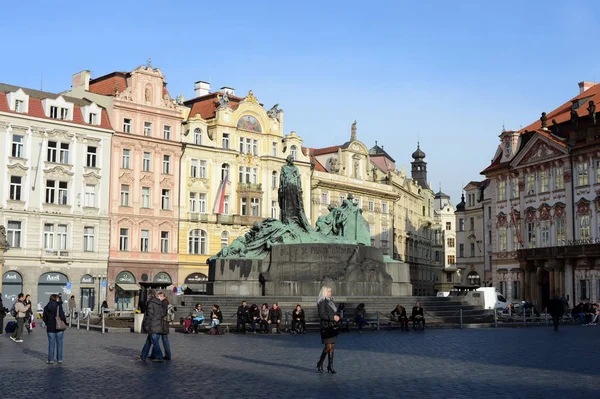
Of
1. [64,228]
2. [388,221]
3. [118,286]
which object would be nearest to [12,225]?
[64,228]

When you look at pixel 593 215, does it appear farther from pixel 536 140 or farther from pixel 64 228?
pixel 64 228

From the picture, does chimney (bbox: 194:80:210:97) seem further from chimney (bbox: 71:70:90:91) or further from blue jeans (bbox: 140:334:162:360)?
blue jeans (bbox: 140:334:162:360)

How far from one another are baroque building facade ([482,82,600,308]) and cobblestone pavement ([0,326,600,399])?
103 ft

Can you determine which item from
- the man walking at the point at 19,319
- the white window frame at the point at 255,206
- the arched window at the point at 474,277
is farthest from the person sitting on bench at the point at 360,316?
the arched window at the point at 474,277

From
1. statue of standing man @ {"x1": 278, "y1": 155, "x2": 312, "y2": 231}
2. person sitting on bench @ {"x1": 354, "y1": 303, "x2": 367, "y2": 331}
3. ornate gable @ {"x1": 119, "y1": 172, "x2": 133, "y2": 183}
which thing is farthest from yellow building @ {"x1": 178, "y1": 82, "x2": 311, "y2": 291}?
person sitting on bench @ {"x1": 354, "y1": 303, "x2": 367, "y2": 331}

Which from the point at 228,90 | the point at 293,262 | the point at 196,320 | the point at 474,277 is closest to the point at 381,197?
the point at 474,277

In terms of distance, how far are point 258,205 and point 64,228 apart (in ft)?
53.8

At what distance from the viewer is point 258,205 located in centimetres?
6475

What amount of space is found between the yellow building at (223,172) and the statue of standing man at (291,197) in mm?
27479

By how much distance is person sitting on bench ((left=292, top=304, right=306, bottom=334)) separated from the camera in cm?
2525

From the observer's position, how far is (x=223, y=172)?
6269 cm

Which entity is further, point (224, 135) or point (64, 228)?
point (224, 135)

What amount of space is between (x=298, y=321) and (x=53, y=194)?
32644 mm

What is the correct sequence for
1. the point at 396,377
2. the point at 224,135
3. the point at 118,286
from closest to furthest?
the point at 396,377, the point at 118,286, the point at 224,135
